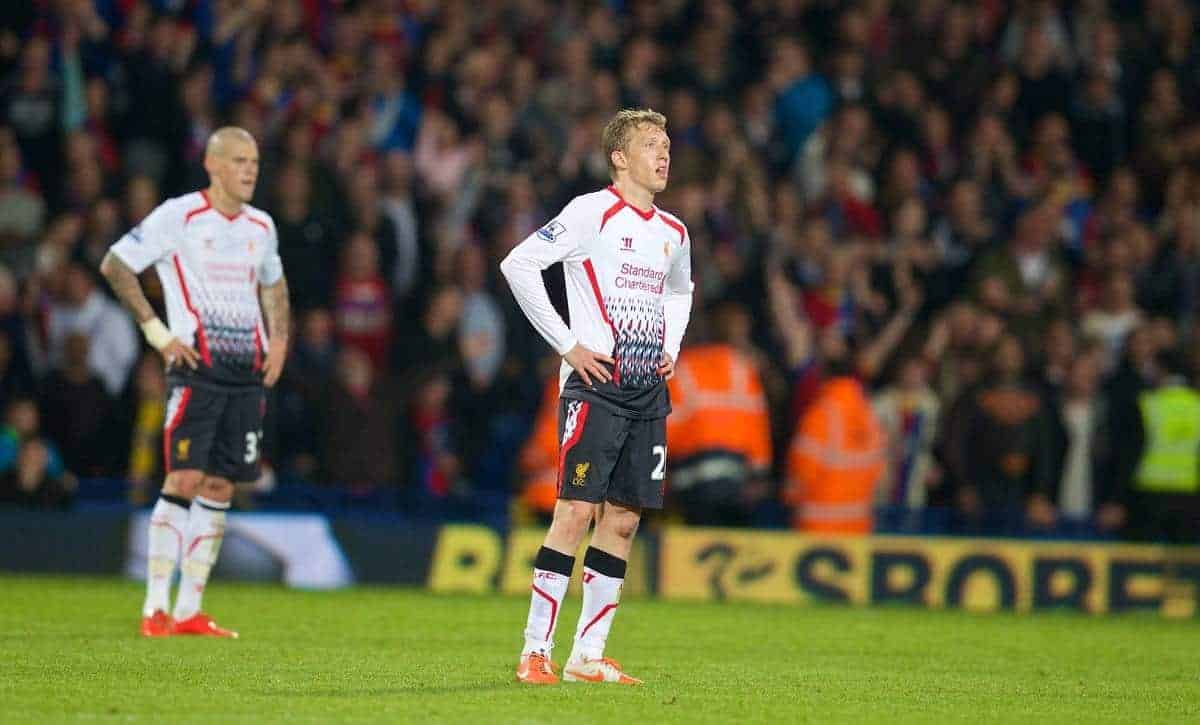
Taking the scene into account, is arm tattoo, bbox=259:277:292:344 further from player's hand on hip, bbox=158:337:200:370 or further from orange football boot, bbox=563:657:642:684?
orange football boot, bbox=563:657:642:684

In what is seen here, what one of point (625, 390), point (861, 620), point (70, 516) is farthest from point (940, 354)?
point (625, 390)

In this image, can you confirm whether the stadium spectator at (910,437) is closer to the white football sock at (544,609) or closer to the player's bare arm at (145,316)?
the player's bare arm at (145,316)

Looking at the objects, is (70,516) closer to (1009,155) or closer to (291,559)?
(291,559)

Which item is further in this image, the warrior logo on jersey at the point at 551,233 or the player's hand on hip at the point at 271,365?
the player's hand on hip at the point at 271,365

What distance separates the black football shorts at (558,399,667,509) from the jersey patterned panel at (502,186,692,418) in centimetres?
7

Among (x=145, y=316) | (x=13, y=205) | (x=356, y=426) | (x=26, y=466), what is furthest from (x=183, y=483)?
(x=13, y=205)

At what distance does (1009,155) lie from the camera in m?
19.0

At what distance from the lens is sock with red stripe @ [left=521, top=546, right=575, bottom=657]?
8258 millimetres

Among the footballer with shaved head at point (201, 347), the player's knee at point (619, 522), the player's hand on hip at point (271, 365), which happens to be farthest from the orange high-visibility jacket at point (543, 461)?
the player's knee at point (619, 522)

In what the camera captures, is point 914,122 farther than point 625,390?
Yes

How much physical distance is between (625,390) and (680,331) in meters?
0.63

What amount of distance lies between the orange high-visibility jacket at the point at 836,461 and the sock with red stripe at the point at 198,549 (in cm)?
592

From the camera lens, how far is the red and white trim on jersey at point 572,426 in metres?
8.29

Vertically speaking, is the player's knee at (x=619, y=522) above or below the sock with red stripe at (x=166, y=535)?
above
